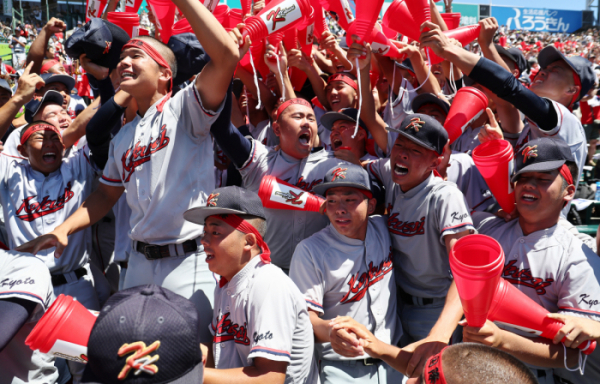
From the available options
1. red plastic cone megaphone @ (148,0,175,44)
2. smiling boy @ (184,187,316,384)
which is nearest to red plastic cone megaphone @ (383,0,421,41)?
red plastic cone megaphone @ (148,0,175,44)

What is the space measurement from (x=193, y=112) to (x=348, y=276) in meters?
1.40

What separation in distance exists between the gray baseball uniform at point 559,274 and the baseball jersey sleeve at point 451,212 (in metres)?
0.32

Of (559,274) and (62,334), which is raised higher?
(62,334)

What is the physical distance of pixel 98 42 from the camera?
12.1ft

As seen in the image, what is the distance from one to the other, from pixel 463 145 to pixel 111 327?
144 inches

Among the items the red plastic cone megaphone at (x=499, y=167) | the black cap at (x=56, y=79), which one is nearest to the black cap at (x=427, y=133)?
the red plastic cone megaphone at (x=499, y=167)

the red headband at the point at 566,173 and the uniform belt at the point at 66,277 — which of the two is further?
the uniform belt at the point at 66,277

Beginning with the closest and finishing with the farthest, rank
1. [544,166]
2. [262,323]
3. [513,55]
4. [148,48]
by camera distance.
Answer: [262,323] → [544,166] → [148,48] → [513,55]

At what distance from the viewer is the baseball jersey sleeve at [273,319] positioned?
2223 millimetres

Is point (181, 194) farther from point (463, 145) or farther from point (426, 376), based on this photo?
point (463, 145)

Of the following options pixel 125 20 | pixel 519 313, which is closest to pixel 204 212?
pixel 519 313

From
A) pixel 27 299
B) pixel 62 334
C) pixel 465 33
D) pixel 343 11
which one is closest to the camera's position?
pixel 62 334

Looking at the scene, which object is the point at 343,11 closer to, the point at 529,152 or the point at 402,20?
the point at 402,20

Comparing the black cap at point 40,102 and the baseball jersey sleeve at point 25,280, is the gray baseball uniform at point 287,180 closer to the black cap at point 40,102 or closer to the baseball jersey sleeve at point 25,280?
the baseball jersey sleeve at point 25,280
